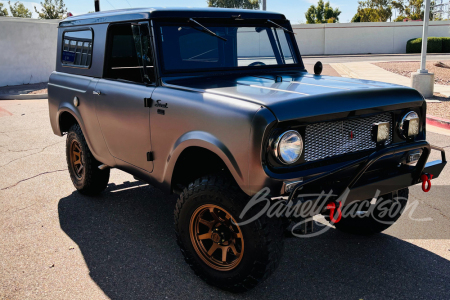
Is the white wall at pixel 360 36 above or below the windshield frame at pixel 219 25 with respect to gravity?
above

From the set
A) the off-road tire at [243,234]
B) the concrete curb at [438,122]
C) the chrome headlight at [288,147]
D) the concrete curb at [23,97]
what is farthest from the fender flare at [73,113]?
the concrete curb at [23,97]

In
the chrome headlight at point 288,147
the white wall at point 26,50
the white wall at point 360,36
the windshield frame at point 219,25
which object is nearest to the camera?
the chrome headlight at point 288,147

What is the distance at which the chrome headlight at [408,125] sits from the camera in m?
3.34

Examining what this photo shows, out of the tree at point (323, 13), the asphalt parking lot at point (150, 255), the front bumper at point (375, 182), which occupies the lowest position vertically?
the asphalt parking lot at point (150, 255)

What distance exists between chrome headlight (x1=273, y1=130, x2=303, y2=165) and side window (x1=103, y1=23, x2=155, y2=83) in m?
1.45

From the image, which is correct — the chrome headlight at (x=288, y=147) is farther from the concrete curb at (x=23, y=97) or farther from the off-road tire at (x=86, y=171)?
the concrete curb at (x=23, y=97)

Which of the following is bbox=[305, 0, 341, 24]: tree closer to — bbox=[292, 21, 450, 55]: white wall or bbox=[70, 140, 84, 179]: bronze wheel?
bbox=[292, 21, 450, 55]: white wall

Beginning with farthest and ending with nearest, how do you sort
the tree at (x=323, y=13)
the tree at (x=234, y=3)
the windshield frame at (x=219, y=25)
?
1. the tree at (x=234, y=3)
2. the tree at (x=323, y=13)
3. the windshield frame at (x=219, y=25)

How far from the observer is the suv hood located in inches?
112

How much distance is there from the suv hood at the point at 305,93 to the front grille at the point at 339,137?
0.11m

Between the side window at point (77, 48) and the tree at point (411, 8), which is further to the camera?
the tree at point (411, 8)

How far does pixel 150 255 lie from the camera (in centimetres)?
379

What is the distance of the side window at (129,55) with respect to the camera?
3.79 m

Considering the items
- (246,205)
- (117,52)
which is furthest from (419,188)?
(117,52)
